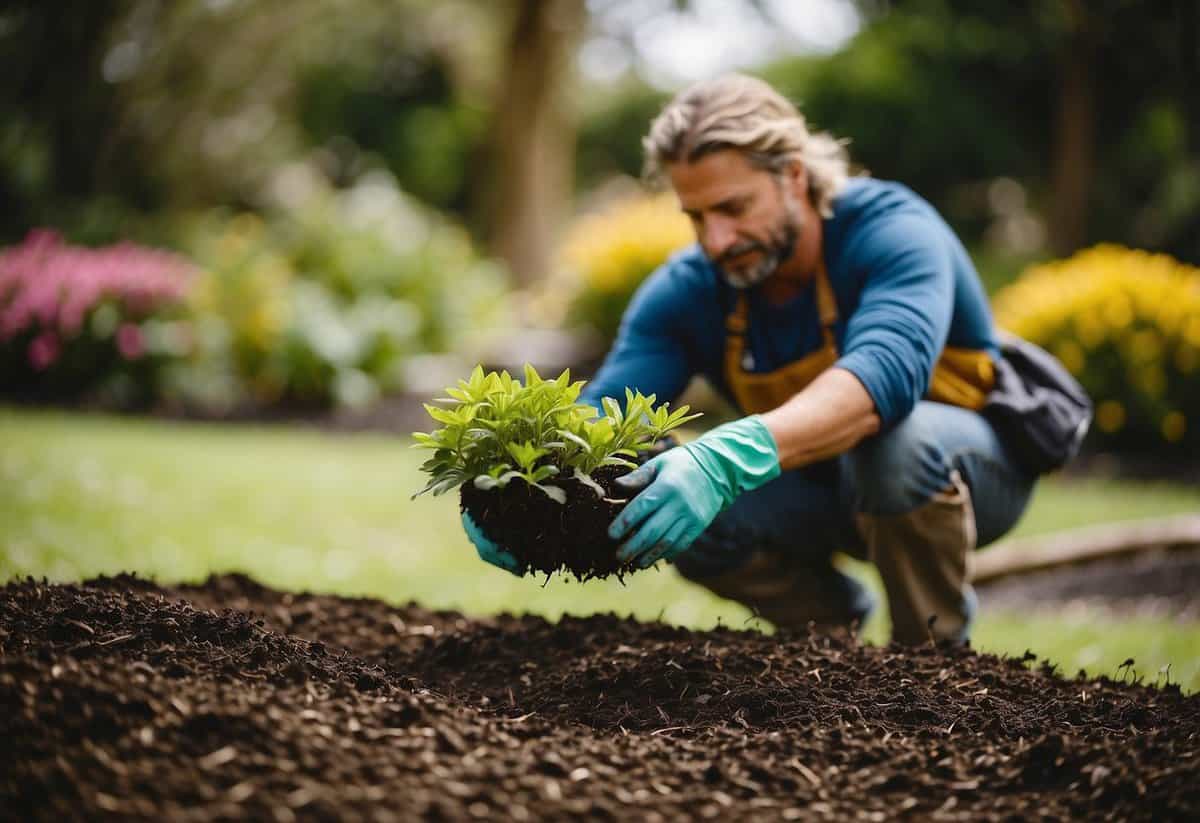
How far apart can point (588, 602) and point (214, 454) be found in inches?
121

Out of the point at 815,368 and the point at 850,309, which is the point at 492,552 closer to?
the point at 815,368

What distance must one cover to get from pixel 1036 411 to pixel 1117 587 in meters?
2.25

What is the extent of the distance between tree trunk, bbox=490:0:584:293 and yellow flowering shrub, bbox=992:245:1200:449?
7743mm

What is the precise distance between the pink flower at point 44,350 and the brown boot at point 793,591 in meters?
6.20

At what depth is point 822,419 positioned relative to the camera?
91.8 inches

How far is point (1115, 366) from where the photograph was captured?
679 cm

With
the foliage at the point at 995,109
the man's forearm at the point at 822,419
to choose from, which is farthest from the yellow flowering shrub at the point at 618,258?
the man's forearm at the point at 822,419

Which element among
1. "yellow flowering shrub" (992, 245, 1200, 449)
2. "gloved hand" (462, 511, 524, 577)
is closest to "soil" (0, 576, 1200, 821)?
"gloved hand" (462, 511, 524, 577)

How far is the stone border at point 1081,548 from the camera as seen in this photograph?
4.23 m

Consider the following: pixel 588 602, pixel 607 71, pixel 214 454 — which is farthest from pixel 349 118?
pixel 588 602

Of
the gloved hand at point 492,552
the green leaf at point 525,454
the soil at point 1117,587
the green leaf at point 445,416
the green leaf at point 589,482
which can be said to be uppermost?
the green leaf at point 445,416

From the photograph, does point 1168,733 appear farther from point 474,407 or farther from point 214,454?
point 214,454

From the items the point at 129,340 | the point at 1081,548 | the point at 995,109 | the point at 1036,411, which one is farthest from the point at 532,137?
the point at 1036,411

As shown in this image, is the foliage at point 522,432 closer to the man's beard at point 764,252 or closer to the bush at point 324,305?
the man's beard at point 764,252
